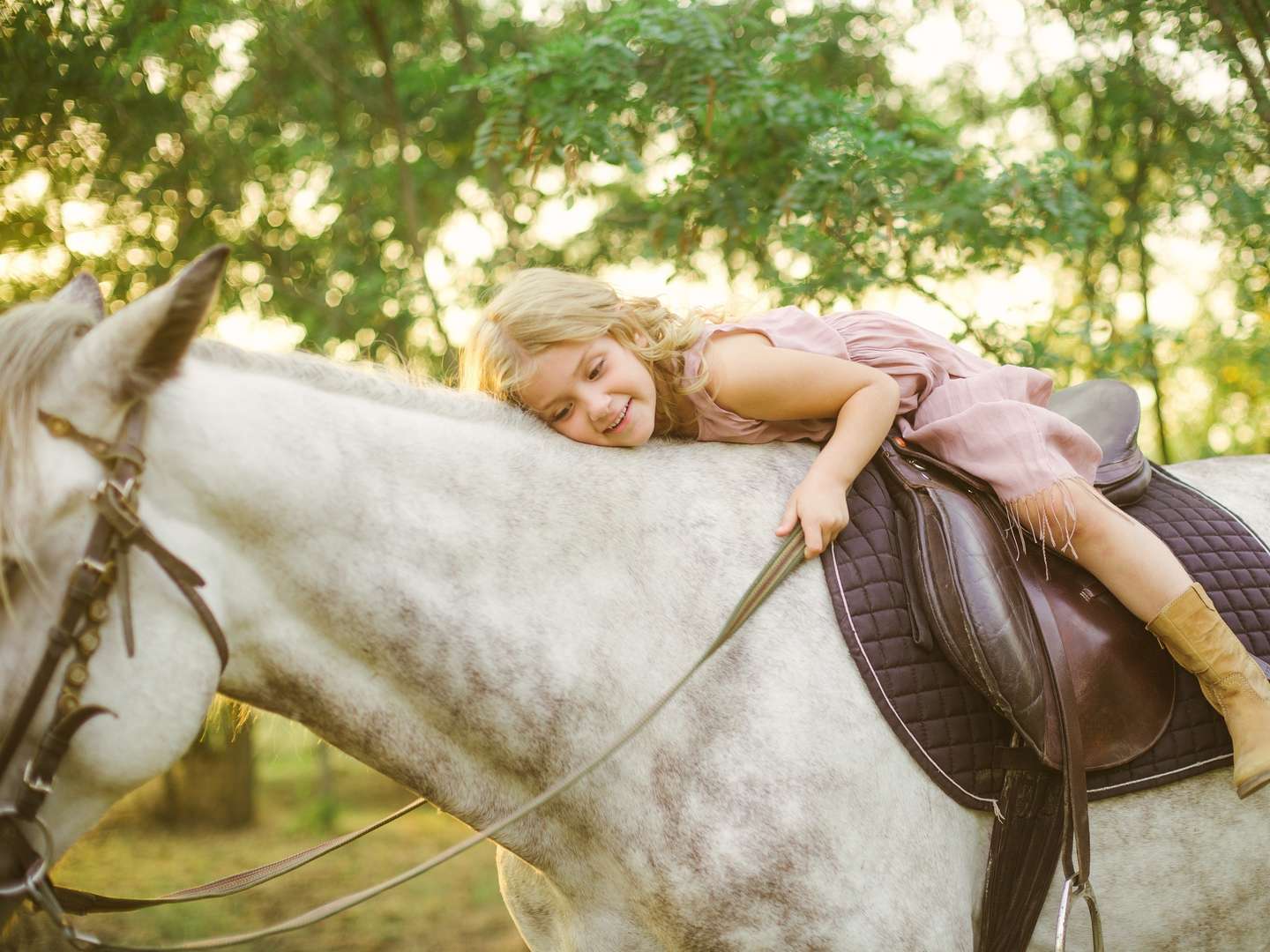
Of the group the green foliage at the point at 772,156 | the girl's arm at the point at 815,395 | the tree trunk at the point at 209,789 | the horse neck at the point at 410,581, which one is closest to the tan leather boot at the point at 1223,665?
the girl's arm at the point at 815,395

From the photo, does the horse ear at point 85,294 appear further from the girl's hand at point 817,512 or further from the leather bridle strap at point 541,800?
the girl's hand at point 817,512

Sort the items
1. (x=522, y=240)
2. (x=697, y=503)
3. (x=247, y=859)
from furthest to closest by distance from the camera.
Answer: (x=247, y=859) < (x=522, y=240) < (x=697, y=503)

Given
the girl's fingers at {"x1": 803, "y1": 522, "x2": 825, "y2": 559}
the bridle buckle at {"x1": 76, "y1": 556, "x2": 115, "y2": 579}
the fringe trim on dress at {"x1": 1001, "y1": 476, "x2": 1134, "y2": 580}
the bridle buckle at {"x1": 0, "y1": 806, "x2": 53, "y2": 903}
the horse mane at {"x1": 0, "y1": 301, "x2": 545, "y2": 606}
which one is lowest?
the bridle buckle at {"x1": 0, "y1": 806, "x2": 53, "y2": 903}

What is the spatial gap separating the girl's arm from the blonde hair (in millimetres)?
88

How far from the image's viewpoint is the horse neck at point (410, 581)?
1.69 metres

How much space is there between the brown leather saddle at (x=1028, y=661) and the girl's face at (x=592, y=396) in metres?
0.60

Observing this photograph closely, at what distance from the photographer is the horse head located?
4.95ft

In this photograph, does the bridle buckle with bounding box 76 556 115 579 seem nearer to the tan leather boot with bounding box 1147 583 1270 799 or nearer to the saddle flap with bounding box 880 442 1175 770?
the saddle flap with bounding box 880 442 1175 770

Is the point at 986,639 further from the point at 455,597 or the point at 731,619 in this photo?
the point at 455,597

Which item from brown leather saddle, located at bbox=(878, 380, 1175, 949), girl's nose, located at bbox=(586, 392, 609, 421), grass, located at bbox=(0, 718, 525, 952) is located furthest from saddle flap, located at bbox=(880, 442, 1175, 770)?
grass, located at bbox=(0, 718, 525, 952)

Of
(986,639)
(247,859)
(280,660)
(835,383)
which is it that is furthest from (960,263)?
(247,859)

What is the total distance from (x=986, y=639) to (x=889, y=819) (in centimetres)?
41

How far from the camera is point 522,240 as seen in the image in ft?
20.7

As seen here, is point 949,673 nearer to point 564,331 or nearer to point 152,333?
point 564,331
